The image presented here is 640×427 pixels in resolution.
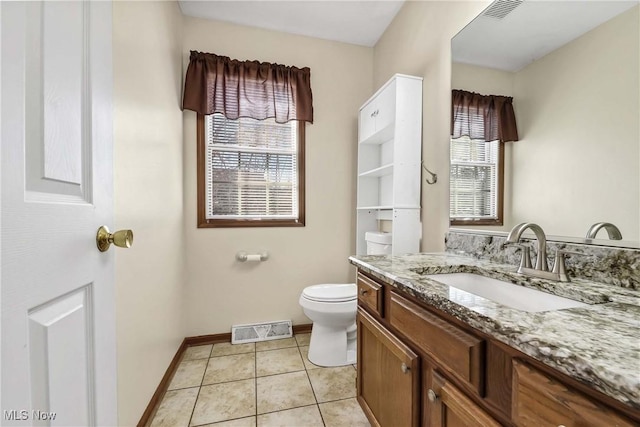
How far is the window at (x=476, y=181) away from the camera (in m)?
1.27

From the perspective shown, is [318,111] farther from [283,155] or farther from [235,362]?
[235,362]

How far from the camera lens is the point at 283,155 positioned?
2.38 meters

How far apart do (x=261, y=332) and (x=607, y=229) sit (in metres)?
2.23

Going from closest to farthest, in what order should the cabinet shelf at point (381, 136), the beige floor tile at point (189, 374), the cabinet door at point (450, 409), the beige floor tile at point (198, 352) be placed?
the cabinet door at point (450, 409), the beige floor tile at point (189, 374), the cabinet shelf at point (381, 136), the beige floor tile at point (198, 352)

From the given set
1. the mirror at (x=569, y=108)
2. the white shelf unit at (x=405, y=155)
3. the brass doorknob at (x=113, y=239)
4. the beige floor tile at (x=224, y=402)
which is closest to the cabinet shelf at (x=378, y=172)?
the white shelf unit at (x=405, y=155)

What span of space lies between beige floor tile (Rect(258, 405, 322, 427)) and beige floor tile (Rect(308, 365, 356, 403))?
0.11 m

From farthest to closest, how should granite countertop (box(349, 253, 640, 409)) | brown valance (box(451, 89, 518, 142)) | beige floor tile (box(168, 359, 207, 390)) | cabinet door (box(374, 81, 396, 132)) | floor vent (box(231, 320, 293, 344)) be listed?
floor vent (box(231, 320, 293, 344)) < cabinet door (box(374, 81, 396, 132)) < beige floor tile (box(168, 359, 207, 390)) < brown valance (box(451, 89, 518, 142)) < granite countertop (box(349, 253, 640, 409))

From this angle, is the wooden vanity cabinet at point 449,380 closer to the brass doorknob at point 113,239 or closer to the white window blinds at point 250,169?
the brass doorknob at point 113,239

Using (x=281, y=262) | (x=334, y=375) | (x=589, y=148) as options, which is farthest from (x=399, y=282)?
(x=281, y=262)

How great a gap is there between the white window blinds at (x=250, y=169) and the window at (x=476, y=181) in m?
1.33

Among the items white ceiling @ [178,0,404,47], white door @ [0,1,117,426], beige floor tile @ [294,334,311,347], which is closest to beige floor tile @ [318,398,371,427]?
beige floor tile @ [294,334,311,347]

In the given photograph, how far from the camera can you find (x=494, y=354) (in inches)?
23.5

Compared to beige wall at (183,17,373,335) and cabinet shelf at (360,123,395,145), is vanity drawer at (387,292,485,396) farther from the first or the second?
beige wall at (183,17,373,335)

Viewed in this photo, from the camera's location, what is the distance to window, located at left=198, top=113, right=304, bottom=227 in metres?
2.22
